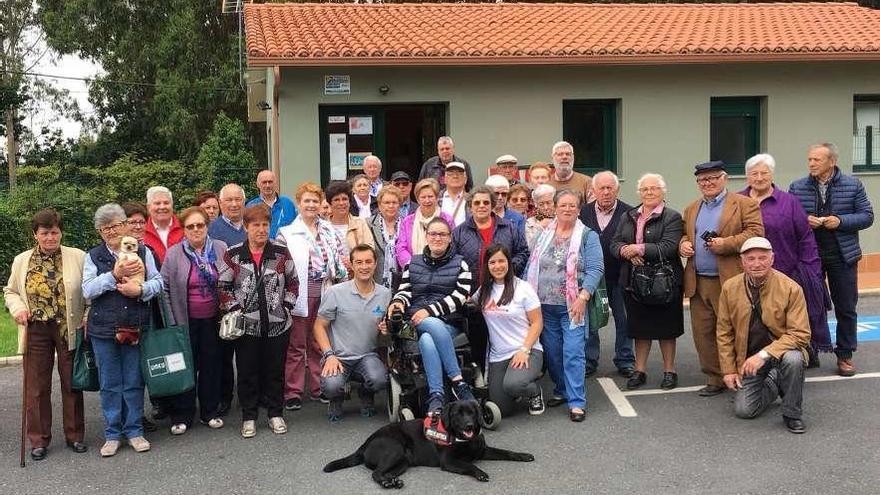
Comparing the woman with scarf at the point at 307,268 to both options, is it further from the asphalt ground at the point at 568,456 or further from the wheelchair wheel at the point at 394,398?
the wheelchair wheel at the point at 394,398

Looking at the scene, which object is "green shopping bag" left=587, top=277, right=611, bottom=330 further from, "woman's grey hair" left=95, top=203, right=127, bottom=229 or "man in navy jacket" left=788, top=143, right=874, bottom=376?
"woman's grey hair" left=95, top=203, right=127, bottom=229

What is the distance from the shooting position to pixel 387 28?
1372 cm

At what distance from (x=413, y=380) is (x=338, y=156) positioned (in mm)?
6981

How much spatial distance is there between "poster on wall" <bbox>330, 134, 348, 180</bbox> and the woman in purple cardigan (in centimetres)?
698

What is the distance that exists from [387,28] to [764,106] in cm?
655

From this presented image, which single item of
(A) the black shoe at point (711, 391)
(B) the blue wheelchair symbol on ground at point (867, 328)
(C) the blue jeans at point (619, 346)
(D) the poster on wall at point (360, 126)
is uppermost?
(D) the poster on wall at point (360, 126)

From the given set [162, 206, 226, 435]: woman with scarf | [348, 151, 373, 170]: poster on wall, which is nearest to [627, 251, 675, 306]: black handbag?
[162, 206, 226, 435]: woman with scarf

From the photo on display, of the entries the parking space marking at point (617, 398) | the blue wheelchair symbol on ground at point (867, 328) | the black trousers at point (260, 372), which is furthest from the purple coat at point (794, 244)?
the black trousers at point (260, 372)

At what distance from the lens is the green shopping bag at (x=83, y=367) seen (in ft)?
18.1

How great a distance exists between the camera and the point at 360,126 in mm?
12508

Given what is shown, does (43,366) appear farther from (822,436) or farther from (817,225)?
(817,225)

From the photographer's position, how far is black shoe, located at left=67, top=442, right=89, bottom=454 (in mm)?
5535

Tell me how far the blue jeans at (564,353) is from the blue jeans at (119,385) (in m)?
3.09

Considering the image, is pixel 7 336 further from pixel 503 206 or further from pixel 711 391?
pixel 711 391
